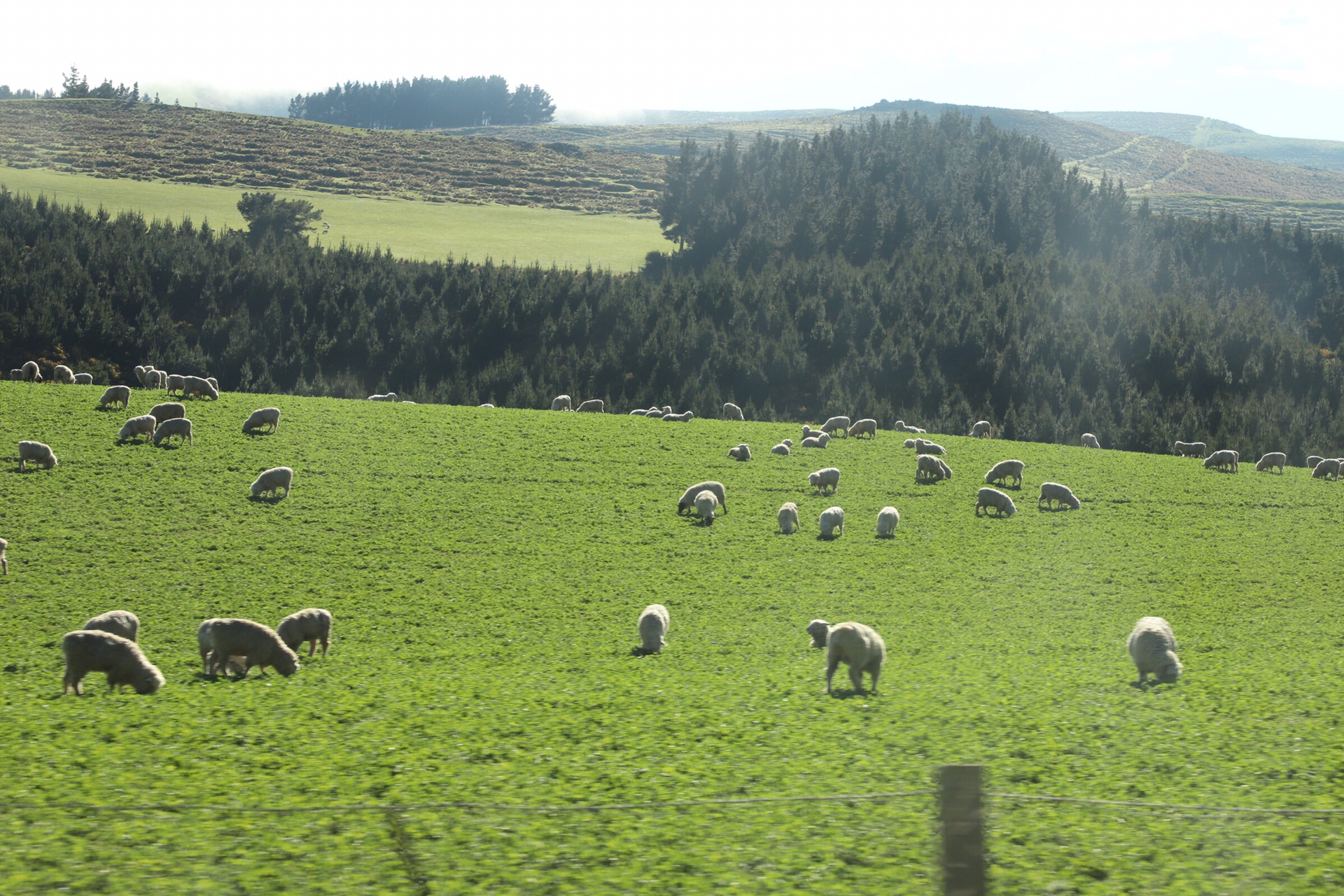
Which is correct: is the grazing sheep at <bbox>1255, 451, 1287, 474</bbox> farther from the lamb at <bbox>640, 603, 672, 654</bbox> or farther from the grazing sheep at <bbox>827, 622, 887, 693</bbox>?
the grazing sheep at <bbox>827, 622, 887, 693</bbox>

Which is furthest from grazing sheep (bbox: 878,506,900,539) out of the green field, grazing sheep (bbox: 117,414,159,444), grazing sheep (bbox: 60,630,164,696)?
grazing sheep (bbox: 117,414,159,444)

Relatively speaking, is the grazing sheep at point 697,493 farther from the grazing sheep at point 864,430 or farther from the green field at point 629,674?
the grazing sheep at point 864,430

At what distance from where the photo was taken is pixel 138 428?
35.4 metres

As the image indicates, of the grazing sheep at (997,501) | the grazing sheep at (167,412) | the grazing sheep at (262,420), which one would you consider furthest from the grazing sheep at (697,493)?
the grazing sheep at (167,412)

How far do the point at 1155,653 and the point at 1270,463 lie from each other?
110ft

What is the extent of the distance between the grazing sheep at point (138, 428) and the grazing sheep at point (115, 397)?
463 cm

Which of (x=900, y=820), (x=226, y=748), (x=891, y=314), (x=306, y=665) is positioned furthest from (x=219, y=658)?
(x=891, y=314)

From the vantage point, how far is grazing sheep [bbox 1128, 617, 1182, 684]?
52.3ft

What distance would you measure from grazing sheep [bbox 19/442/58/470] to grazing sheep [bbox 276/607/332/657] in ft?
61.0

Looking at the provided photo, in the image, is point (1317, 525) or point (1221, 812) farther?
point (1317, 525)

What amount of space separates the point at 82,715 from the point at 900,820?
33.7ft

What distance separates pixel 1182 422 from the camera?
245 ft

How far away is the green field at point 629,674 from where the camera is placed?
28.5 ft

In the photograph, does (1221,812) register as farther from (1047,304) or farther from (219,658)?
(1047,304)
